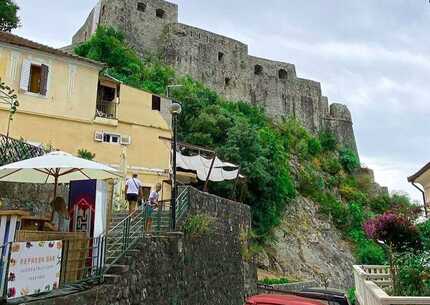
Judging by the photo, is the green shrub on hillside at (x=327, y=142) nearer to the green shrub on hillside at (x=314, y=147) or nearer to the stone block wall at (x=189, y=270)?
the green shrub on hillside at (x=314, y=147)

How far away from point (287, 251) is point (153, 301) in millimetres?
20070

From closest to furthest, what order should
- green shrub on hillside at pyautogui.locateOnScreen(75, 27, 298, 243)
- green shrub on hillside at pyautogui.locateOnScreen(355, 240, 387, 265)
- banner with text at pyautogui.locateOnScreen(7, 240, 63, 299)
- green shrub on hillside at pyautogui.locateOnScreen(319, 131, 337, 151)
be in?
1. banner with text at pyautogui.locateOnScreen(7, 240, 63, 299)
2. green shrub on hillside at pyautogui.locateOnScreen(75, 27, 298, 243)
3. green shrub on hillside at pyautogui.locateOnScreen(355, 240, 387, 265)
4. green shrub on hillside at pyautogui.locateOnScreen(319, 131, 337, 151)

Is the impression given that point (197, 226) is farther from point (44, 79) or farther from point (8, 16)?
point (8, 16)

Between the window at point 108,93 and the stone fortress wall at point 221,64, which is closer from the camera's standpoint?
the window at point 108,93

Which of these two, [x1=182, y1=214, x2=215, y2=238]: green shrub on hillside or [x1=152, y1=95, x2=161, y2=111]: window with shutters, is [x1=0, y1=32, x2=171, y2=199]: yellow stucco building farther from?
[x1=182, y1=214, x2=215, y2=238]: green shrub on hillside

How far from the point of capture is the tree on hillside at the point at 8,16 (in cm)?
2322

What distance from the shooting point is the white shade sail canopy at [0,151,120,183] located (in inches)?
289

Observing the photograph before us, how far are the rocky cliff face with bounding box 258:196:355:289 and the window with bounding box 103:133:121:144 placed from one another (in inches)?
462

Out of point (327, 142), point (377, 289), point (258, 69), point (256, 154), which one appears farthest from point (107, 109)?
point (327, 142)

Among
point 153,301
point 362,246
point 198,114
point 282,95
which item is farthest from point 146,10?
point 153,301

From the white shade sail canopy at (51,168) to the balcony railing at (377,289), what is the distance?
5.35 m

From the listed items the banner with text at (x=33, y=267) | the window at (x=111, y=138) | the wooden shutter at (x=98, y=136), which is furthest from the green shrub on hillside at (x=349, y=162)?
the banner with text at (x=33, y=267)

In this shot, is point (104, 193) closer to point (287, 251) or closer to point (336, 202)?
point (287, 251)

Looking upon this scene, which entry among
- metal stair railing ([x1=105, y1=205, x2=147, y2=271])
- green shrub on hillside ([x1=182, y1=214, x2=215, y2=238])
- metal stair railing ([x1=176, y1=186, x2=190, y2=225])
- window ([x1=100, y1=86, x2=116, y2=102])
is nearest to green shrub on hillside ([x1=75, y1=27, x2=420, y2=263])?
window ([x1=100, y1=86, x2=116, y2=102])
